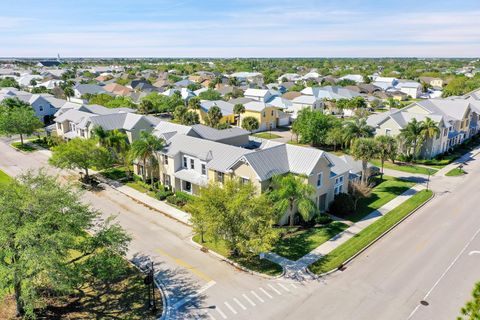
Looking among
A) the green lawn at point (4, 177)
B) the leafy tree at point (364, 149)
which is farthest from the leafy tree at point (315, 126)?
the green lawn at point (4, 177)

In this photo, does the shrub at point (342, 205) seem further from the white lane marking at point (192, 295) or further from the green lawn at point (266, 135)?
the green lawn at point (266, 135)

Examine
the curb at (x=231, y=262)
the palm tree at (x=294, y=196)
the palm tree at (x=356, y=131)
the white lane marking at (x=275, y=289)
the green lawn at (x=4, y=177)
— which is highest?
the palm tree at (x=356, y=131)

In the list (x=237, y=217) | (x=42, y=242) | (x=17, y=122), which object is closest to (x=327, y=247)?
(x=237, y=217)

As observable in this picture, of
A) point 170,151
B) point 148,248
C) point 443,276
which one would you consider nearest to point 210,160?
point 170,151

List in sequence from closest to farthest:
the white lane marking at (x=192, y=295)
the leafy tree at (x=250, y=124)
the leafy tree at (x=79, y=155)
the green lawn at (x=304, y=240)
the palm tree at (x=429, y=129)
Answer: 1. the white lane marking at (x=192, y=295)
2. the green lawn at (x=304, y=240)
3. the leafy tree at (x=79, y=155)
4. the palm tree at (x=429, y=129)
5. the leafy tree at (x=250, y=124)

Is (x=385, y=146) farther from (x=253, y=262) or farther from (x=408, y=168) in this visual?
(x=253, y=262)

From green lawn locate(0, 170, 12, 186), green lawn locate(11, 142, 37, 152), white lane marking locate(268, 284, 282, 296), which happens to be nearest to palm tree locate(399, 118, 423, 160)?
white lane marking locate(268, 284, 282, 296)
